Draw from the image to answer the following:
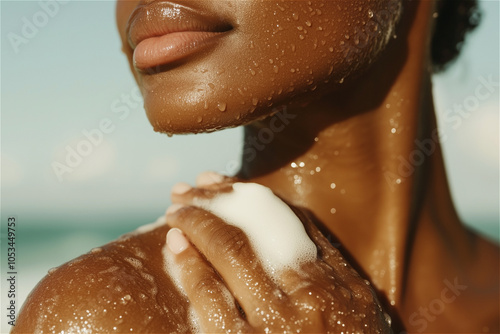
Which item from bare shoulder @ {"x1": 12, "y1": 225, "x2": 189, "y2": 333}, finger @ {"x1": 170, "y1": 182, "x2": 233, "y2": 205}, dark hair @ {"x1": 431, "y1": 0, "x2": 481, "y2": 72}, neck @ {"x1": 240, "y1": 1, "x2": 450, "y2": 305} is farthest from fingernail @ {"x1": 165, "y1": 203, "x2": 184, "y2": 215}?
dark hair @ {"x1": 431, "y1": 0, "x2": 481, "y2": 72}

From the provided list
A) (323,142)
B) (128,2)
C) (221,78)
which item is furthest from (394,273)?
(128,2)

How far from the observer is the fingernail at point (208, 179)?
1.07m

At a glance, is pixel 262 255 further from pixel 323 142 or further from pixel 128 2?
pixel 128 2

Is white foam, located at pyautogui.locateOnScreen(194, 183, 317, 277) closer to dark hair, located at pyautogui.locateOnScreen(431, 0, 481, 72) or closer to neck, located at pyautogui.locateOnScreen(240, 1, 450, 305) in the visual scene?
neck, located at pyautogui.locateOnScreen(240, 1, 450, 305)

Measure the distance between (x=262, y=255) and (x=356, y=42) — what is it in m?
0.43

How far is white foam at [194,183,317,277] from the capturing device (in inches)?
33.8

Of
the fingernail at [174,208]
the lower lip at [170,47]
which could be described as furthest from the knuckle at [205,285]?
the lower lip at [170,47]

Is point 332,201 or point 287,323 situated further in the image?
point 332,201

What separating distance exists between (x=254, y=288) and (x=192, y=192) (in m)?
0.31

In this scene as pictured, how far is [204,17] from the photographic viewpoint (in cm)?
89

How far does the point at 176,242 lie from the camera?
898 mm

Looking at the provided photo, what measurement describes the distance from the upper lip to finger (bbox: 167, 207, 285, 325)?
32 centimetres

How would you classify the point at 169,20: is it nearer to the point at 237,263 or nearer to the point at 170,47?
the point at 170,47

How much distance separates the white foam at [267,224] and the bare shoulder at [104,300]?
15cm
